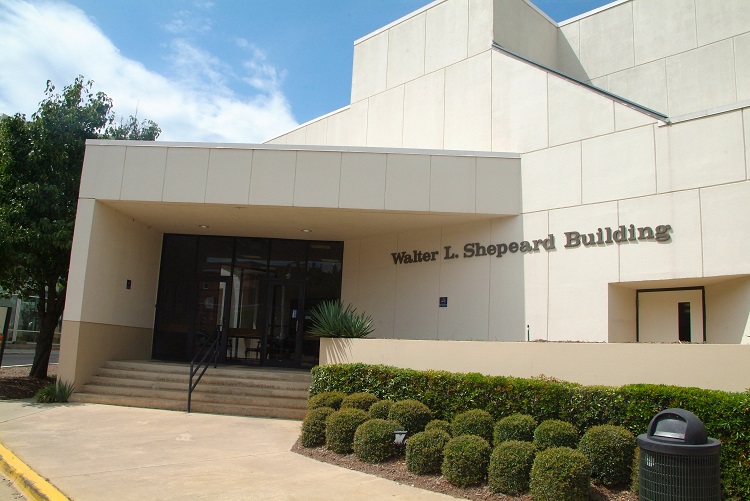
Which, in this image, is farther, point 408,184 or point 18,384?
point 18,384

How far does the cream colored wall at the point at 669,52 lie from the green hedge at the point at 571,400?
9689 millimetres

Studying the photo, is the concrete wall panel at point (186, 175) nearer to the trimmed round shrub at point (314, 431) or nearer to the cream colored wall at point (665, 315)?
the trimmed round shrub at point (314, 431)

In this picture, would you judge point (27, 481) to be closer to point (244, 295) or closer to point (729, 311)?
point (244, 295)

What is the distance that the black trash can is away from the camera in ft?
17.3

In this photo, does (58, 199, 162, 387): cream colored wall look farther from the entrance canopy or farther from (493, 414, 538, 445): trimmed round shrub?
(493, 414, 538, 445): trimmed round shrub

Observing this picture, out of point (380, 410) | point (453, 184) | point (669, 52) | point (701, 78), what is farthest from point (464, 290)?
point (669, 52)

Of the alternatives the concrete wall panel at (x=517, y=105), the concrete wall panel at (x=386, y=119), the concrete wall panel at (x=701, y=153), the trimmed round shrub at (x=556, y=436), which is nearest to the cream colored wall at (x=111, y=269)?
the concrete wall panel at (x=386, y=119)

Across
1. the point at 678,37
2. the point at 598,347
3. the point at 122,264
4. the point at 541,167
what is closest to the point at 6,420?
the point at 122,264

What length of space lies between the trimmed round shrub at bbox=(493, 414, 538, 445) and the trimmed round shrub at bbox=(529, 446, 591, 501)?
1.14 meters

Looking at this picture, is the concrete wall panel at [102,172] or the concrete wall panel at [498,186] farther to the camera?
the concrete wall panel at [102,172]

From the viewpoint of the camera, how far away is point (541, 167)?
44.9 ft

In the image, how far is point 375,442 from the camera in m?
8.47

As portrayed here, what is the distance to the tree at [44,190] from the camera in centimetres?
1459

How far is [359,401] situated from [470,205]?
5.78 m
